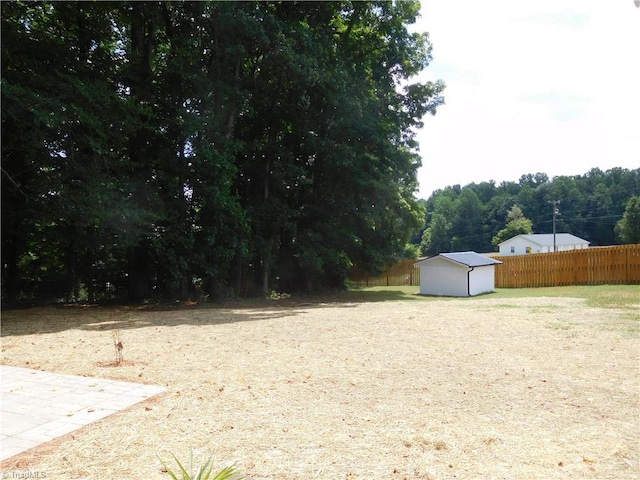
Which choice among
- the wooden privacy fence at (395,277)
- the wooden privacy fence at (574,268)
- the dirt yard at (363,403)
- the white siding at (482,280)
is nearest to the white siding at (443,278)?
the white siding at (482,280)

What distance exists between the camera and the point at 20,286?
51.9 feet

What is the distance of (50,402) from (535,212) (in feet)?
287

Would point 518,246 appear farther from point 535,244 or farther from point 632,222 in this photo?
point 632,222

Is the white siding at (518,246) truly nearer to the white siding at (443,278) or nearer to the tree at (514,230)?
the tree at (514,230)

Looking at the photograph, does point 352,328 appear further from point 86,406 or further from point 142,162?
point 142,162

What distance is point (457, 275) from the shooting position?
20.7 m

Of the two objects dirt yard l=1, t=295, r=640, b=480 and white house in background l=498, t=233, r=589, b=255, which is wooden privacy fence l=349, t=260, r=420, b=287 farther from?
white house in background l=498, t=233, r=589, b=255

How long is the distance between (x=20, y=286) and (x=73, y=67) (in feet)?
25.5

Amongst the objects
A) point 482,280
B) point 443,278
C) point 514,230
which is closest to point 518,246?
point 514,230

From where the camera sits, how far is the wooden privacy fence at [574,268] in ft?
63.8

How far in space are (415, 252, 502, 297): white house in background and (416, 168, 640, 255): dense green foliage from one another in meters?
47.5

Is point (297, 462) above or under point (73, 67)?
under

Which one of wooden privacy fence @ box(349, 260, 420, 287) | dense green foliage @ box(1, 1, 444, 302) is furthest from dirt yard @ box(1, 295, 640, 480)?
wooden privacy fence @ box(349, 260, 420, 287)

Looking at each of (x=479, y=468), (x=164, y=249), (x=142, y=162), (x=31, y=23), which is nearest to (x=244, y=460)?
(x=479, y=468)
